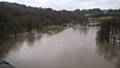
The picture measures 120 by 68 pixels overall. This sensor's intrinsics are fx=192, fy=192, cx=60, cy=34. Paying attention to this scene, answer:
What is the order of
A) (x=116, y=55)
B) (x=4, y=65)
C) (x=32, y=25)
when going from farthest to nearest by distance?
(x=32, y=25)
(x=116, y=55)
(x=4, y=65)

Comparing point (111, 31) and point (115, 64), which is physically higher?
point (111, 31)

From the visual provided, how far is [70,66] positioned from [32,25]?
38.7 meters

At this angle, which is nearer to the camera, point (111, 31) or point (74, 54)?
point (74, 54)

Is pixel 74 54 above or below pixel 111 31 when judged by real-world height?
below

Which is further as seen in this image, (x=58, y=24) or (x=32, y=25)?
(x=58, y=24)

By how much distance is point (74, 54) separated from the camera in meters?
25.0

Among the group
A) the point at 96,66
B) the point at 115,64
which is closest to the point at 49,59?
the point at 96,66

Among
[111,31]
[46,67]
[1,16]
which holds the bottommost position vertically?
[46,67]

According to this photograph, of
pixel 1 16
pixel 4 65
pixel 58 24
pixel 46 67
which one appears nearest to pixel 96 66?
pixel 46 67

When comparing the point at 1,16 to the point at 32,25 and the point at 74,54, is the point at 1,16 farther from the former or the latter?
the point at 74,54

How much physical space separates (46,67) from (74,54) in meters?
6.62

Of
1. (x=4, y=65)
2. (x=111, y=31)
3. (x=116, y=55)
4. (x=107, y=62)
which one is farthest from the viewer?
(x=111, y=31)

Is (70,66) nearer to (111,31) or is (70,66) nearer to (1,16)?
(111,31)

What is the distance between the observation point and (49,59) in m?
22.6
